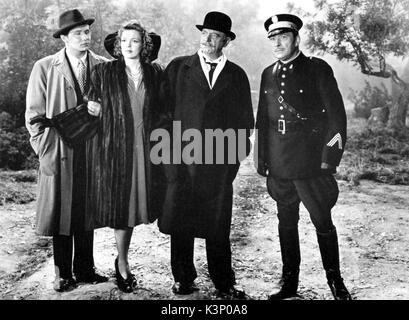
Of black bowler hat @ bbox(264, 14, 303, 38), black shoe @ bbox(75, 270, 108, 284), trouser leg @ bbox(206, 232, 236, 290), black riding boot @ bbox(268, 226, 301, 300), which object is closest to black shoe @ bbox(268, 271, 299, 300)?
black riding boot @ bbox(268, 226, 301, 300)

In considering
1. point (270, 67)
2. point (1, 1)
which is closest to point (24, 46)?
point (1, 1)

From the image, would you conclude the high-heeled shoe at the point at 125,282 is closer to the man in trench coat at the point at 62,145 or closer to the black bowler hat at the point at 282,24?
the man in trench coat at the point at 62,145

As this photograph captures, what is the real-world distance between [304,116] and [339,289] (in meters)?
1.50

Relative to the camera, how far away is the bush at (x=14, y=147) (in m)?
6.12

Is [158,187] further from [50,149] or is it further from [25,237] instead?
[25,237]

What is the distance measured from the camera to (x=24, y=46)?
5.80 metres

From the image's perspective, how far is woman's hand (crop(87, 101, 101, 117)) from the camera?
4.02m

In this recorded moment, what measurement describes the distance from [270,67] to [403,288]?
2.25m

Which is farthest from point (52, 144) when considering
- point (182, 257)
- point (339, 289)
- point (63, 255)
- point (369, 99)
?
point (369, 99)

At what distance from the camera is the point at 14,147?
618 cm

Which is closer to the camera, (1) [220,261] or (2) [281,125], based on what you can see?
(2) [281,125]

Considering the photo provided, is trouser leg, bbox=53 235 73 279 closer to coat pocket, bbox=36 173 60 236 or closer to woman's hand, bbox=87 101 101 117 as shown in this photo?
coat pocket, bbox=36 173 60 236

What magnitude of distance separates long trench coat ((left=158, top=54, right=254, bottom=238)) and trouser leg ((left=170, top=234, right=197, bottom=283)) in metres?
0.07

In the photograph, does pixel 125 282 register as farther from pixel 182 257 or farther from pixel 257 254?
pixel 257 254
